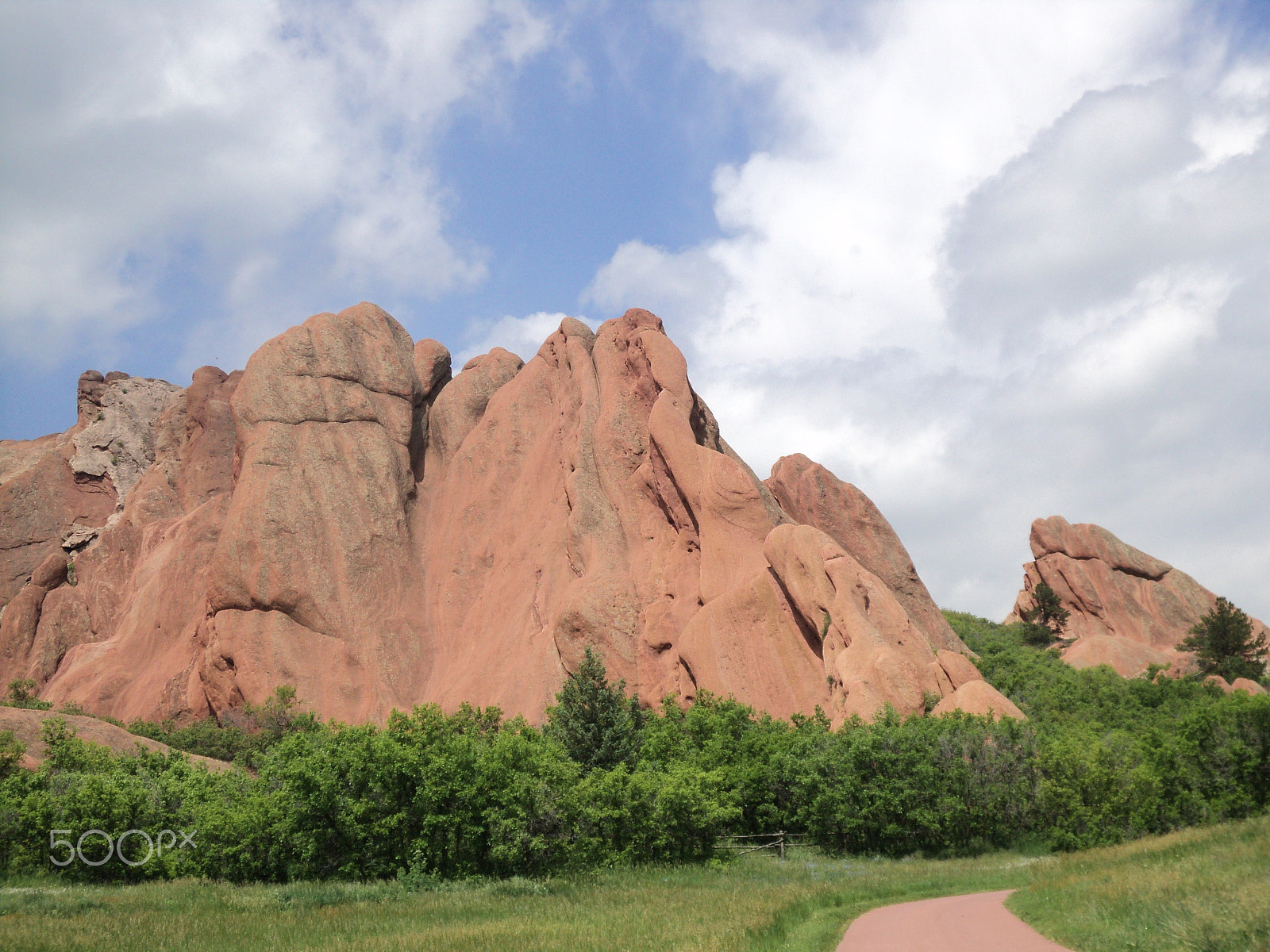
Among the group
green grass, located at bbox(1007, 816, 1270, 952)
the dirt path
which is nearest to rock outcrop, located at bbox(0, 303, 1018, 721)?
green grass, located at bbox(1007, 816, 1270, 952)

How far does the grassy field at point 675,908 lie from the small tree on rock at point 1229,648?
3930cm

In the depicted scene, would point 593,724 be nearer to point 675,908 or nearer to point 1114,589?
point 675,908

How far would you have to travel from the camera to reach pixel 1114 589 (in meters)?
72.8

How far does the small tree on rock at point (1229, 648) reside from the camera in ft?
182

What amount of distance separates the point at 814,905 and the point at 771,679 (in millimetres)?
21402

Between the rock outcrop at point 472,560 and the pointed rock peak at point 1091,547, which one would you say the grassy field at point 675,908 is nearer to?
the rock outcrop at point 472,560

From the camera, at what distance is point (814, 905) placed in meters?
18.8

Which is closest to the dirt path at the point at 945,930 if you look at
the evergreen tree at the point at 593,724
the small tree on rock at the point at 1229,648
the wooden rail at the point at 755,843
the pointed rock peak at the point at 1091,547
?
the wooden rail at the point at 755,843

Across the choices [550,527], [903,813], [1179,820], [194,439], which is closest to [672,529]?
[550,527]

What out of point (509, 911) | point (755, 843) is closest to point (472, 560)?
point (755, 843)

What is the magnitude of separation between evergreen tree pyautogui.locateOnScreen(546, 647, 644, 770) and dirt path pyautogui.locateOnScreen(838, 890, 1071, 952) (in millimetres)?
15735

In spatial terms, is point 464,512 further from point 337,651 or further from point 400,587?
point 337,651

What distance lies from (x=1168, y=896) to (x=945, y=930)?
11.3 ft

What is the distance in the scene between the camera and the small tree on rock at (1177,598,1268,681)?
182 ft
